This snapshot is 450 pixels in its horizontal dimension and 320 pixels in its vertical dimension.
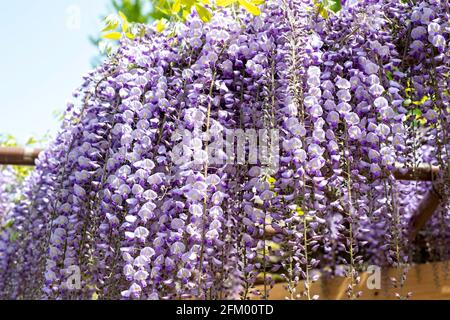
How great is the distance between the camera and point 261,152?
192cm

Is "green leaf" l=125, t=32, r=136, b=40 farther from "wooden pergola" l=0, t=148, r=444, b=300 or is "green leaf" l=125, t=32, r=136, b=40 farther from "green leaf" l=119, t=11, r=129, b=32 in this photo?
"wooden pergola" l=0, t=148, r=444, b=300

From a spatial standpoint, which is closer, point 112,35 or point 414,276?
point 112,35

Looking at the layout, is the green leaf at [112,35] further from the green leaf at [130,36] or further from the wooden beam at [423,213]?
the wooden beam at [423,213]

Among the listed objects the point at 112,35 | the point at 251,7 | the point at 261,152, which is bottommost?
the point at 261,152

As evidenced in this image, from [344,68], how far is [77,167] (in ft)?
3.47

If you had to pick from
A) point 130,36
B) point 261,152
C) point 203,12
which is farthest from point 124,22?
point 261,152

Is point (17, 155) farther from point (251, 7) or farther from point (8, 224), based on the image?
point (251, 7)

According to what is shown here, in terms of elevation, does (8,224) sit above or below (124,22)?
below

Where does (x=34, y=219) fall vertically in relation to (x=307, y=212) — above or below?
above

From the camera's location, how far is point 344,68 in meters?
2.00

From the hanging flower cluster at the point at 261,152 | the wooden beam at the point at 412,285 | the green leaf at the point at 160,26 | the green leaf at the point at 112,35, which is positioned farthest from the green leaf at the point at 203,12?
the wooden beam at the point at 412,285
